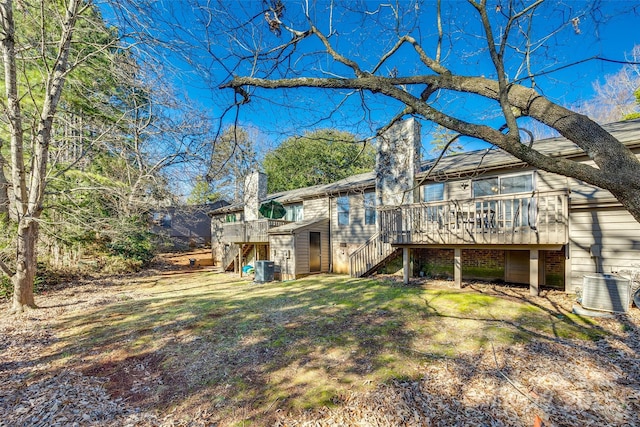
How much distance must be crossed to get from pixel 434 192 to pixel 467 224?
267 cm

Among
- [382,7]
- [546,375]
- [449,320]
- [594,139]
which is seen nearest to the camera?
[594,139]

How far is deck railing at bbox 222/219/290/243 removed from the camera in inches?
577

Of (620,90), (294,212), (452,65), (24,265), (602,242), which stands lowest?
(24,265)

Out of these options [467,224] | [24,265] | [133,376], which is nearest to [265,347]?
[133,376]

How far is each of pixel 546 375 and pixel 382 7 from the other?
6.25 metres

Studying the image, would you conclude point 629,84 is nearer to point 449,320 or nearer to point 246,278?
point 449,320

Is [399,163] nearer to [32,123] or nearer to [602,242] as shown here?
[602,242]

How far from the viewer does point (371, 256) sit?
11820 millimetres

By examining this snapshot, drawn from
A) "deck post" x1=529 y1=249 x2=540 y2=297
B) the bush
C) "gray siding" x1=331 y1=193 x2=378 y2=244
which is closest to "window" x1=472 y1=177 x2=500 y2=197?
"deck post" x1=529 y1=249 x2=540 y2=297

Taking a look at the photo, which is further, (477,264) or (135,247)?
(135,247)

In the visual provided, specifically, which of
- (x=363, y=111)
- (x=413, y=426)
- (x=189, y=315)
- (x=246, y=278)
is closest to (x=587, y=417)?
(x=413, y=426)

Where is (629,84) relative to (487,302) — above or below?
above

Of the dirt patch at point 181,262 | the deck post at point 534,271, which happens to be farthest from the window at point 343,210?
the dirt patch at point 181,262

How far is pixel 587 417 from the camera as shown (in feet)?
10.7
